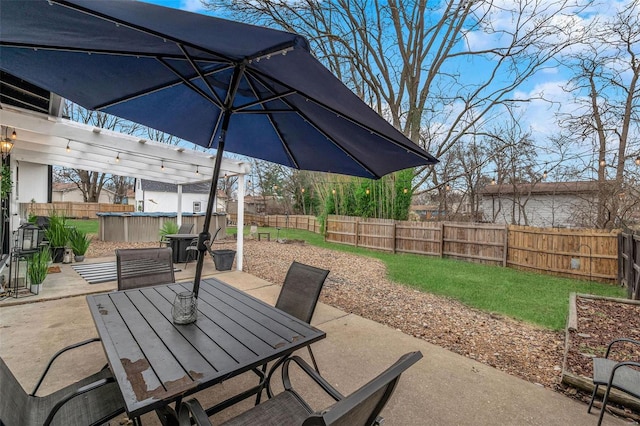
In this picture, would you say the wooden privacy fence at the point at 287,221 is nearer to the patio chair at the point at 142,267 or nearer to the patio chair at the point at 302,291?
the patio chair at the point at 142,267

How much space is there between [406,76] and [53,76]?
43.8 feet

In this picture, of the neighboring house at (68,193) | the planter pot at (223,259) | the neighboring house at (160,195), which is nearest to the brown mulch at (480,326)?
the planter pot at (223,259)

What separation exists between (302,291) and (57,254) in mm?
7576

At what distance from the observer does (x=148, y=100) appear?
2.55m

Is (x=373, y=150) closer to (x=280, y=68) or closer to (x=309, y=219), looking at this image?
(x=280, y=68)

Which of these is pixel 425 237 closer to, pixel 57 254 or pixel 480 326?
pixel 480 326

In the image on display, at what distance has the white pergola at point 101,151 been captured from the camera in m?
4.36

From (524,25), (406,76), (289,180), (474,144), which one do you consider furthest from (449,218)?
(289,180)

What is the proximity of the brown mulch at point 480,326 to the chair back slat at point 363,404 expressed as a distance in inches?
99.2

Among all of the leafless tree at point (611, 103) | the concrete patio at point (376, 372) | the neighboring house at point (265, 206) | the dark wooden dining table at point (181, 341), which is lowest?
the concrete patio at point (376, 372)

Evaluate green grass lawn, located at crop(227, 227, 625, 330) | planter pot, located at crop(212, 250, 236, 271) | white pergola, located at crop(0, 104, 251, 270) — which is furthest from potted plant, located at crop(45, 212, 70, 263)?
green grass lawn, located at crop(227, 227, 625, 330)

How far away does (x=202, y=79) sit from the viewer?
77.5 inches

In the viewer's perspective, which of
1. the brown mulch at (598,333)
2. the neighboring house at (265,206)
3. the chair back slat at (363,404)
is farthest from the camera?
the neighboring house at (265,206)

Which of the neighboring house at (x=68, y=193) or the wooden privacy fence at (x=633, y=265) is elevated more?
the neighboring house at (x=68, y=193)
